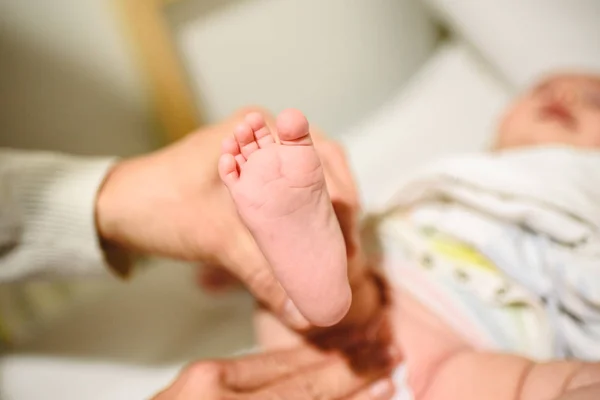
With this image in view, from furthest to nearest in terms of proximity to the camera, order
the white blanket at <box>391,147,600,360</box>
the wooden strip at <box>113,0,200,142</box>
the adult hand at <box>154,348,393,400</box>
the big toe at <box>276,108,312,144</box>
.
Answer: the wooden strip at <box>113,0,200,142</box>
the white blanket at <box>391,147,600,360</box>
the adult hand at <box>154,348,393,400</box>
the big toe at <box>276,108,312,144</box>

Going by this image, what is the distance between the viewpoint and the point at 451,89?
41.0 inches

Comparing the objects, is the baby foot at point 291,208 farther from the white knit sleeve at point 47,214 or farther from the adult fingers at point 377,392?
the white knit sleeve at point 47,214

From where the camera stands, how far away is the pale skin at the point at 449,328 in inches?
17.1

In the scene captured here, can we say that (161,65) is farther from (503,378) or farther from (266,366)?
(503,378)

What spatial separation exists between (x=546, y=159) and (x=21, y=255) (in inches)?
25.1

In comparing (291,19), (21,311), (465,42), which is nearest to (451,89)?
(465,42)

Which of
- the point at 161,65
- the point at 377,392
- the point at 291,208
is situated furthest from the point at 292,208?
the point at 161,65

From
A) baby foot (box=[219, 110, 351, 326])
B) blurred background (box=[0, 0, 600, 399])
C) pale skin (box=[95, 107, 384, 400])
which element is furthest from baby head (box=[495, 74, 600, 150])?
baby foot (box=[219, 110, 351, 326])

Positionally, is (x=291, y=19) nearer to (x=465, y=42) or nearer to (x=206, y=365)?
(x=465, y=42)

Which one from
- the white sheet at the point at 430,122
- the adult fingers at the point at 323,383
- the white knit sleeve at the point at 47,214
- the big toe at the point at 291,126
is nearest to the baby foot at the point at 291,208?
the big toe at the point at 291,126

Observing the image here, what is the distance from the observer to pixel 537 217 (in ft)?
2.29

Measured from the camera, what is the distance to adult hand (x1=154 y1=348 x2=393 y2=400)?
1.77ft

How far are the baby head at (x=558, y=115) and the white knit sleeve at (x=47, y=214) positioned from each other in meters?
0.55

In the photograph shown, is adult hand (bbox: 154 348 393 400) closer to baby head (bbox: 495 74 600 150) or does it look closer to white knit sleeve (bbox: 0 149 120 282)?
white knit sleeve (bbox: 0 149 120 282)
